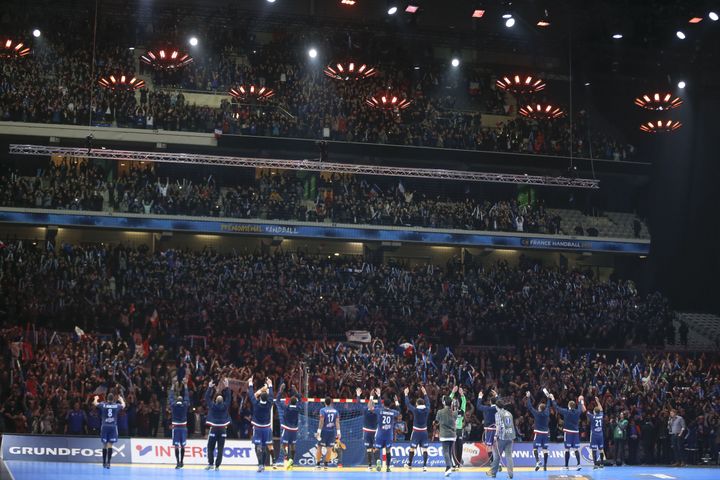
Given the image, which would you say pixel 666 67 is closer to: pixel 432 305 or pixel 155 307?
pixel 432 305

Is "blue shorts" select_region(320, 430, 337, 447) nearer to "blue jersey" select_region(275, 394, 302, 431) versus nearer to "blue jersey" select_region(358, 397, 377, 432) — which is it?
"blue jersey" select_region(275, 394, 302, 431)

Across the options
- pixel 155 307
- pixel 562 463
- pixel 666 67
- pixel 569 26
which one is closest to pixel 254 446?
pixel 562 463

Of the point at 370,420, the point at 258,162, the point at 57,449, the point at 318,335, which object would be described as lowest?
the point at 57,449

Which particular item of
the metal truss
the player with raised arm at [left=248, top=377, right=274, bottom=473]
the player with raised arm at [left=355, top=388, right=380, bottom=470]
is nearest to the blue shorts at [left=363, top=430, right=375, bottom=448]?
the player with raised arm at [left=355, top=388, right=380, bottom=470]

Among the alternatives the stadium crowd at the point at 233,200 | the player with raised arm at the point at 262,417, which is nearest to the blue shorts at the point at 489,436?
the player with raised arm at the point at 262,417

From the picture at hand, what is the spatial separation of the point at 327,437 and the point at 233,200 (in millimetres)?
23887

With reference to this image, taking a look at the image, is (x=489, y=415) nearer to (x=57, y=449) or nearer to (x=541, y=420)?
(x=541, y=420)

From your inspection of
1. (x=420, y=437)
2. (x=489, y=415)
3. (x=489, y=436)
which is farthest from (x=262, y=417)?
(x=489, y=415)

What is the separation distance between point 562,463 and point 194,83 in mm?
29905

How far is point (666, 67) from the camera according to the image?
157 ft

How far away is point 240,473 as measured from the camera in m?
24.0

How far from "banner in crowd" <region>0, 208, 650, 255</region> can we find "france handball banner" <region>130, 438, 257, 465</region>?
2117 centimetres

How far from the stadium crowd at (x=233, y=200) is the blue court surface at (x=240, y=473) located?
73.1ft

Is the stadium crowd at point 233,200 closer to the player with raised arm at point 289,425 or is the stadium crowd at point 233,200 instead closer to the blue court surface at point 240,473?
the blue court surface at point 240,473
